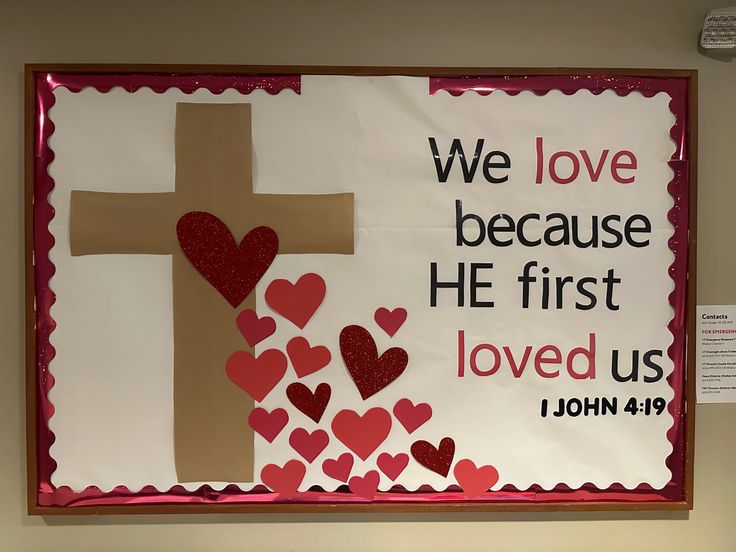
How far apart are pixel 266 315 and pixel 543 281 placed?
2.09 ft

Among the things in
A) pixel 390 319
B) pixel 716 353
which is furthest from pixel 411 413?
pixel 716 353

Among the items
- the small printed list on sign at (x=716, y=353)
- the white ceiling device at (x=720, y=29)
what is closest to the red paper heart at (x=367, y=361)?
the small printed list on sign at (x=716, y=353)

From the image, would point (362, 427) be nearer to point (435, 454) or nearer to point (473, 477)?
point (435, 454)

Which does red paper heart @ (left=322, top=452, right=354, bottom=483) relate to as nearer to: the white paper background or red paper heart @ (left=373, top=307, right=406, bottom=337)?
the white paper background

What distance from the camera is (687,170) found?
1240 millimetres

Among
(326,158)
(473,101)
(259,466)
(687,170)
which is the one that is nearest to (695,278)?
(687,170)

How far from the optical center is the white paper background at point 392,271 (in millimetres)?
1219

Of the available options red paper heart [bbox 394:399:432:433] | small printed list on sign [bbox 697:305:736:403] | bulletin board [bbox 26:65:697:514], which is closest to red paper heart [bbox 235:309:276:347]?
bulletin board [bbox 26:65:697:514]

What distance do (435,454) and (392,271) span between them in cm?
43

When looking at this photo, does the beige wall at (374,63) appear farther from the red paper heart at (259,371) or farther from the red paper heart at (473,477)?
the red paper heart at (259,371)

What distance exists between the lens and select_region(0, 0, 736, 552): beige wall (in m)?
1.23

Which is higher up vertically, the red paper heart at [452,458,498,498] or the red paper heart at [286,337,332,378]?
the red paper heart at [286,337,332,378]

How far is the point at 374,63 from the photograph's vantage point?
124cm

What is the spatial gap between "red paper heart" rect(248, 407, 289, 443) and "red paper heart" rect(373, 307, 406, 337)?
30 centimetres
